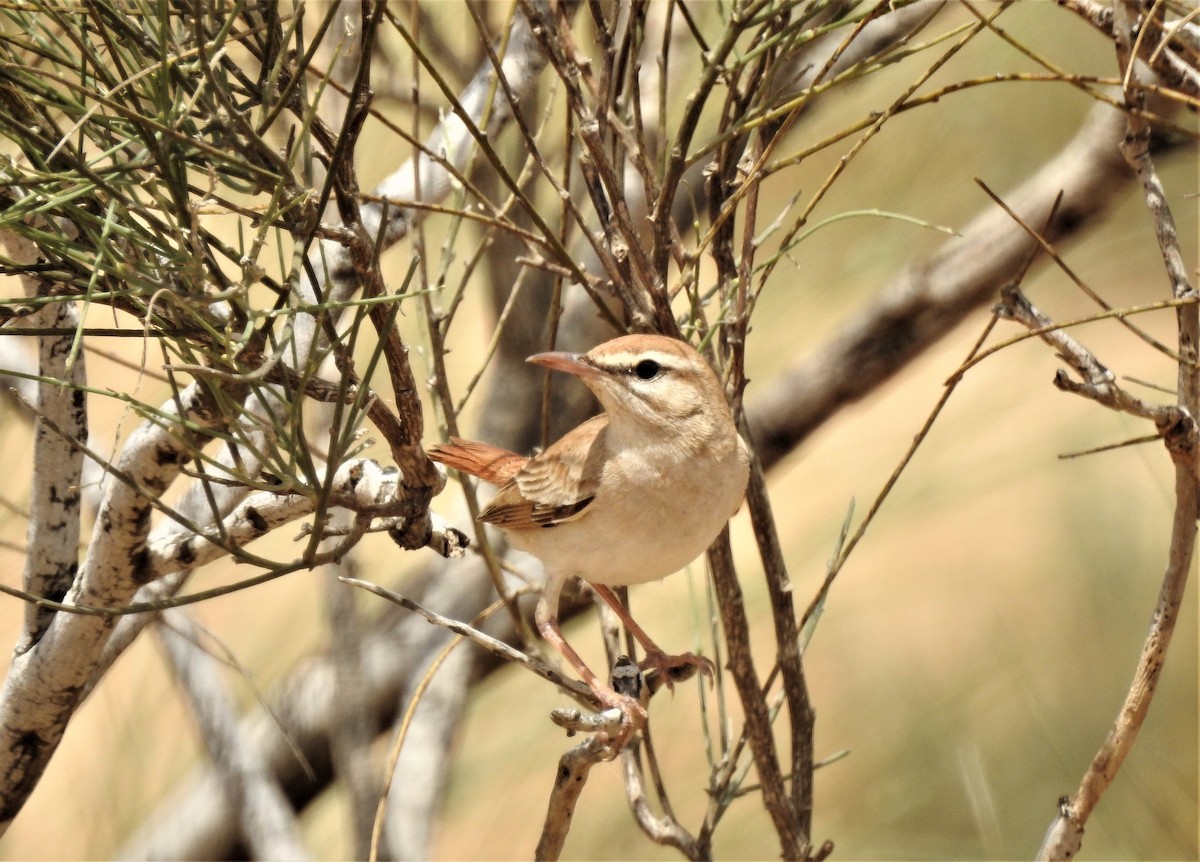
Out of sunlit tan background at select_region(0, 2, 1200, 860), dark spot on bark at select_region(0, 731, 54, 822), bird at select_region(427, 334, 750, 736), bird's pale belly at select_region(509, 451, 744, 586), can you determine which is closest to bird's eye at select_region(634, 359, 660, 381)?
bird at select_region(427, 334, 750, 736)

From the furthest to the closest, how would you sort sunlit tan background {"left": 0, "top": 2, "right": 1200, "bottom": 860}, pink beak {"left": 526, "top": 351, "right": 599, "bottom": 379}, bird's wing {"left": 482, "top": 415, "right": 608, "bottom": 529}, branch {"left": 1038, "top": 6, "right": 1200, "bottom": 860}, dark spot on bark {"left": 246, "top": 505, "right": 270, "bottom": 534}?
sunlit tan background {"left": 0, "top": 2, "right": 1200, "bottom": 860}, bird's wing {"left": 482, "top": 415, "right": 608, "bottom": 529}, pink beak {"left": 526, "top": 351, "right": 599, "bottom": 379}, dark spot on bark {"left": 246, "top": 505, "right": 270, "bottom": 534}, branch {"left": 1038, "top": 6, "right": 1200, "bottom": 860}

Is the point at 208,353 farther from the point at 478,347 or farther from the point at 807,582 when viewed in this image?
the point at 478,347

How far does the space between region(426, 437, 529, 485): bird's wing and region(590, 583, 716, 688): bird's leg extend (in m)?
0.33

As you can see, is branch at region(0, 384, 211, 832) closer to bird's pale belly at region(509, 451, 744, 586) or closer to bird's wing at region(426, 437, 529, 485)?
bird's wing at region(426, 437, 529, 485)

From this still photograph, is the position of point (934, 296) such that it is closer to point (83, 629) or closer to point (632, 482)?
point (632, 482)

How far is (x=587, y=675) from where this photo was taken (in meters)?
2.35

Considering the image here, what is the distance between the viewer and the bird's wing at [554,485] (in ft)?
7.83

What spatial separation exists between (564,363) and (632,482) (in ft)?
0.95

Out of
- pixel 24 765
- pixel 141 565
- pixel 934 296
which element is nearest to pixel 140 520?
pixel 141 565

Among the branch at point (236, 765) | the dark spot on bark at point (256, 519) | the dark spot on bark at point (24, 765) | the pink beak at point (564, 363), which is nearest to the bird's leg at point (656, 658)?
the pink beak at point (564, 363)

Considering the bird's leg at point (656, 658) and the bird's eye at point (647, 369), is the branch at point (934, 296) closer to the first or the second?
the bird's leg at point (656, 658)

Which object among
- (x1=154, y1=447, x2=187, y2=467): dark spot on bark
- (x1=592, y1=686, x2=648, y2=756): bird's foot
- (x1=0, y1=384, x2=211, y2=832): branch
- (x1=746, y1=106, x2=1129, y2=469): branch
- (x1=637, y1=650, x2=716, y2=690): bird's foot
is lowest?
(x1=592, y1=686, x2=648, y2=756): bird's foot

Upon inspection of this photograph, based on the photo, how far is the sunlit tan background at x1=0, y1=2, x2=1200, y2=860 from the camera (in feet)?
10.3

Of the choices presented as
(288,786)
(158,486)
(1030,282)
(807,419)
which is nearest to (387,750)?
(288,786)
